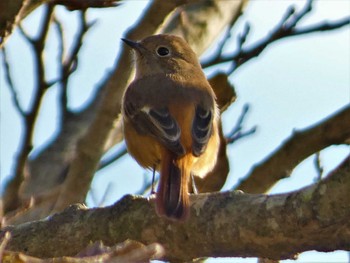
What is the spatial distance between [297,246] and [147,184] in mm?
3086

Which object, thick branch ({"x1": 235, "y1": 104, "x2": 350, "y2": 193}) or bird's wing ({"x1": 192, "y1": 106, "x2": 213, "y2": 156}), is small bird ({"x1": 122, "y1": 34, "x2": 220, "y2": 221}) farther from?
thick branch ({"x1": 235, "y1": 104, "x2": 350, "y2": 193})

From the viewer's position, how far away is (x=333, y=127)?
6031 millimetres

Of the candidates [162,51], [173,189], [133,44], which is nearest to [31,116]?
[173,189]

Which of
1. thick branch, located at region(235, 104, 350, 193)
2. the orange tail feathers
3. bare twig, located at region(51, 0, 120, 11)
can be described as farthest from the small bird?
bare twig, located at region(51, 0, 120, 11)

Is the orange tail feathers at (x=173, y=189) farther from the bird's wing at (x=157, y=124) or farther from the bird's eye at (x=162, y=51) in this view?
the bird's eye at (x=162, y=51)

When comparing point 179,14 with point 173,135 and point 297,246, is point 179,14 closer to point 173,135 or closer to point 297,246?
point 173,135

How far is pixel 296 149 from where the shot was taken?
6.06 metres

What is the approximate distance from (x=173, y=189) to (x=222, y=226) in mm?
1180

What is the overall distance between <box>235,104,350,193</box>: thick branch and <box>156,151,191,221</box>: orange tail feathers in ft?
1.29

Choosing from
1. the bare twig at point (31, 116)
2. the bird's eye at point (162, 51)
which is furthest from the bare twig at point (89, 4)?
the bird's eye at point (162, 51)

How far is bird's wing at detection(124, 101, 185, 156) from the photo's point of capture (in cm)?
610

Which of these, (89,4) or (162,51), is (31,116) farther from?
(162,51)

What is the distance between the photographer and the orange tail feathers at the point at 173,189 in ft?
14.4

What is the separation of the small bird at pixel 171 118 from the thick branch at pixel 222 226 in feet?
2.40
